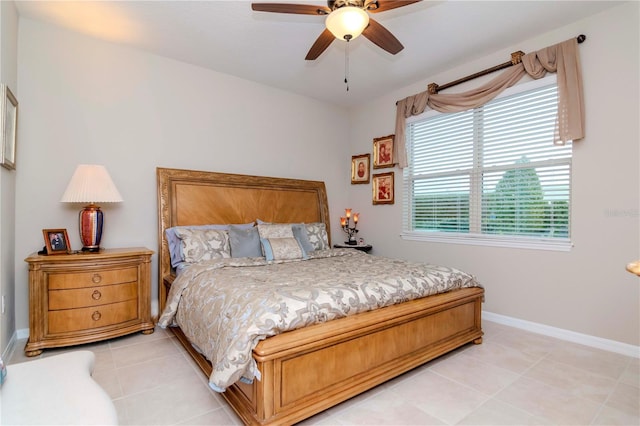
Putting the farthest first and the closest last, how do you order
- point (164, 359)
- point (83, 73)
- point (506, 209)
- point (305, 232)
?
point (305, 232), point (506, 209), point (83, 73), point (164, 359)

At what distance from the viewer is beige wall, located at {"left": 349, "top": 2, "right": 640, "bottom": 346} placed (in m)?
2.64

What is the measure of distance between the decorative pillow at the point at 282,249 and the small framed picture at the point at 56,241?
5.67ft

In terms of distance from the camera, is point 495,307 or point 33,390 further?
point 495,307

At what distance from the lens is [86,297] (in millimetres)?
2703

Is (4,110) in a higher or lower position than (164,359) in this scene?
higher

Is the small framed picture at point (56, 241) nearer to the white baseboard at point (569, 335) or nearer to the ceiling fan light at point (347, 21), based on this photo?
the ceiling fan light at point (347, 21)

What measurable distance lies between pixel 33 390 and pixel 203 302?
3.58 ft

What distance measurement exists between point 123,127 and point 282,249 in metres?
2.12

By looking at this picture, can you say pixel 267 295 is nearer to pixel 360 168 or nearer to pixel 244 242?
pixel 244 242

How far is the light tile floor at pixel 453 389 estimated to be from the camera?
1807mm

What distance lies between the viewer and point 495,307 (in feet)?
11.5

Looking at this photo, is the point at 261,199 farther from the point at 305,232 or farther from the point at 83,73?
the point at 83,73

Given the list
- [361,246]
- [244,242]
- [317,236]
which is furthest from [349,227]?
[244,242]

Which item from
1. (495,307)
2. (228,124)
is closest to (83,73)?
(228,124)
